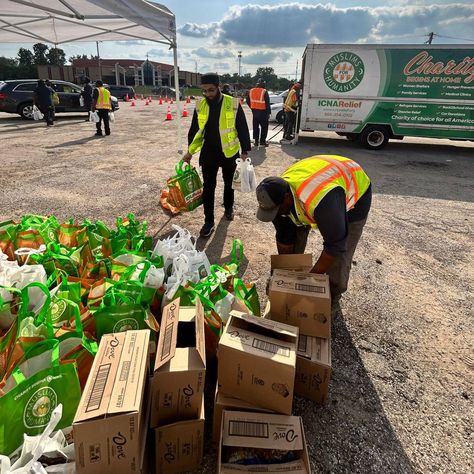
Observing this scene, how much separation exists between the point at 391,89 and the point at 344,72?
1.28 meters

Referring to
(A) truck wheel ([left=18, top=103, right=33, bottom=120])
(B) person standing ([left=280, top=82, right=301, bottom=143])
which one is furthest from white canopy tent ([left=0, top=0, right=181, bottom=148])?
(A) truck wheel ([left=18, top=103, right=33, bottom=120])

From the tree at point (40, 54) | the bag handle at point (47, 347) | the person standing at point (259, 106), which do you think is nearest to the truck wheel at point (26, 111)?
the person standing at point (259, 106)

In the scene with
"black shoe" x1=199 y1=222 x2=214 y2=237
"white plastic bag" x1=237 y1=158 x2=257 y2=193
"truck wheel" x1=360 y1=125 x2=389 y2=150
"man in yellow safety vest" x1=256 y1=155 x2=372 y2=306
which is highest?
"man in yellow safety vest" x1=256 y1=155 x2=372 y2=306

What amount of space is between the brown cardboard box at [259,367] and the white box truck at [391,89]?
8.81 meters

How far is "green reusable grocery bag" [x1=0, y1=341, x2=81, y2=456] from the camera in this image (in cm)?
136

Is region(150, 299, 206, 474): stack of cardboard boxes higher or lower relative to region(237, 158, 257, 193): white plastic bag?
lower

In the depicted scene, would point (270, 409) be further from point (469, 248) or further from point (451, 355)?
point (469, 248)

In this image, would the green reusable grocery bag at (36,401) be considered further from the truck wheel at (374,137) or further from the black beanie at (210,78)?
the truck wheel at (374,137)

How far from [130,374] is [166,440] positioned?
39 cm

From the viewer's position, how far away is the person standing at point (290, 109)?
9821 millimetres

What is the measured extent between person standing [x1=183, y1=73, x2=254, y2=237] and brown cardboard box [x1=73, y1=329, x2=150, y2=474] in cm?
264

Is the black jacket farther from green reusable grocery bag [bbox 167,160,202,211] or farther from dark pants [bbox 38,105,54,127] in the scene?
dark pants [bbox 38,105,54,127]

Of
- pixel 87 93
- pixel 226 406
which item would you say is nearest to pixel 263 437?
pixel 226 406

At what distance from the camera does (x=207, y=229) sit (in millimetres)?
4047
